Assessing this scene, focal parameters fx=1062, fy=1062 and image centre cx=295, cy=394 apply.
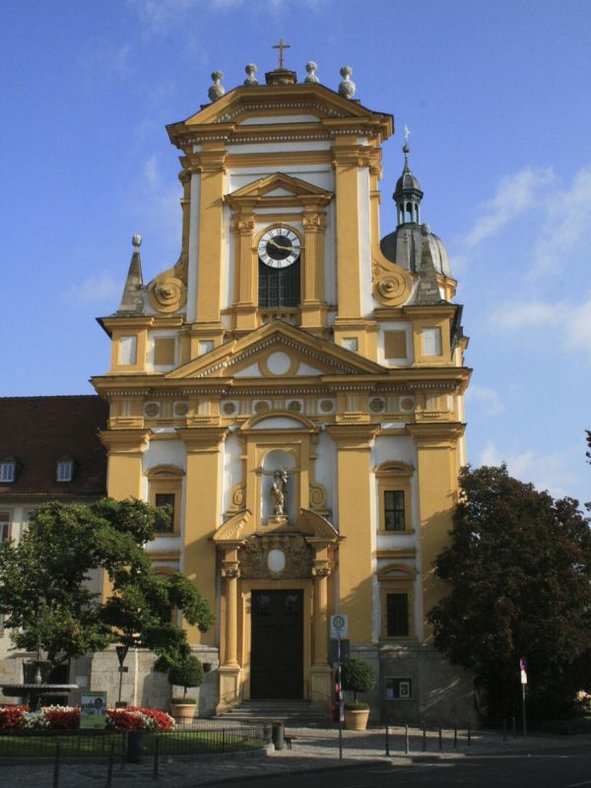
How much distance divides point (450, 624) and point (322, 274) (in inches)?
601

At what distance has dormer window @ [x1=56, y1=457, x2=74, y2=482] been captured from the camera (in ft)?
151

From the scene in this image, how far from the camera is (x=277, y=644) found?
40.0 meters

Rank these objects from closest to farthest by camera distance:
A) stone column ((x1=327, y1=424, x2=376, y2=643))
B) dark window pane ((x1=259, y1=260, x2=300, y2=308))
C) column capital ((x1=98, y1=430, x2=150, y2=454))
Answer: stone column ((x1=327, y1=424, x2=376, y2=643)) → column capital ((x1=98, y1=430, x2=150, y2=454)) → dark window pane ((x1=259, y1=260, x2=300, y2=308))

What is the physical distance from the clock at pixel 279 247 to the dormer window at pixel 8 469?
14.0 m

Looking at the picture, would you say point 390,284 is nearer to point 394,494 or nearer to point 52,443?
point 394,494

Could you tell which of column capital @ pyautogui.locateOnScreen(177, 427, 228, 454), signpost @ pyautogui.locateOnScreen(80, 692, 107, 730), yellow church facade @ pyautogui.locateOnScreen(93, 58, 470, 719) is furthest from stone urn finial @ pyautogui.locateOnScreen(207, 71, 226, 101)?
signpost @ pyautogui.locateOnScreen(80, 692, 107, 730)

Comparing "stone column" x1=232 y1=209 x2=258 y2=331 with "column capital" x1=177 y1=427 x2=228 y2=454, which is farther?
"stone column" x1=232 y1=209 x2=258 y2=331

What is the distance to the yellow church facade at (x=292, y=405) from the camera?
3969cm

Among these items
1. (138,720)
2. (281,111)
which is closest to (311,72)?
(281,111)

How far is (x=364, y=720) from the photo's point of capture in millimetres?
35406

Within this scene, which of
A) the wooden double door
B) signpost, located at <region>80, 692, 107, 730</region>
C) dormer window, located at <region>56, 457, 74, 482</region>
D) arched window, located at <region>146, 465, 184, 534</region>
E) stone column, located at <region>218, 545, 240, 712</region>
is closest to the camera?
signpost, located at <region>80, 692, 107, 730</region>

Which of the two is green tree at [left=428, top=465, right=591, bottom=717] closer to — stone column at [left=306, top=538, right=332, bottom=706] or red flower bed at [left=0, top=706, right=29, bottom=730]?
stone column at [left=306, top=538, right=332, bottom=706]

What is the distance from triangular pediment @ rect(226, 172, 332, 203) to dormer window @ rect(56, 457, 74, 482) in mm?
13208

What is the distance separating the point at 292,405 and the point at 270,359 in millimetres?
2102
